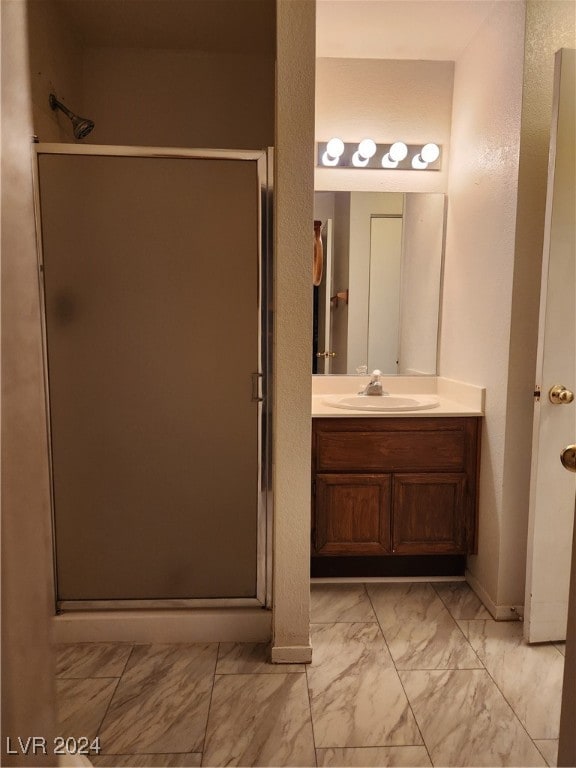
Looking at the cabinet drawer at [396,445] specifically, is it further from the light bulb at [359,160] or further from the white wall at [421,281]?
the light bulb at [359,160]

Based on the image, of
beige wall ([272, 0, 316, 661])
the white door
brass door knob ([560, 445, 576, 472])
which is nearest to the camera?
brass door knob ([560, 445, 576, 472])

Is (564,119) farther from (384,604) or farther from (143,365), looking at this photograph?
(384,604)

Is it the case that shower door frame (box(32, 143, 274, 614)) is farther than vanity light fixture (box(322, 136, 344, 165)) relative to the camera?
No

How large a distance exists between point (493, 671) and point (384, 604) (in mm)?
574

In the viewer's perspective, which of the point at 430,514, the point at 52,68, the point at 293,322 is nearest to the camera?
the point at 293,322

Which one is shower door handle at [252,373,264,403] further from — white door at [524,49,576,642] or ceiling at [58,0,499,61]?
ceiling at [58,0,499,61]

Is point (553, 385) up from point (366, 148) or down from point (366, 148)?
down

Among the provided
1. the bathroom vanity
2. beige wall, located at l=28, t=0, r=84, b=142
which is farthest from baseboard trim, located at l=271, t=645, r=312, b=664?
beige wall, located at l=28, t=0, r=84, b=142

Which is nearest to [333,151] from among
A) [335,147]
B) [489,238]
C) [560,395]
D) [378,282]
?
[335,147]

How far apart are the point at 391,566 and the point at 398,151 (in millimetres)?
2076

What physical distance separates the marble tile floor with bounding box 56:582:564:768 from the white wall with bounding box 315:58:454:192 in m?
2.13

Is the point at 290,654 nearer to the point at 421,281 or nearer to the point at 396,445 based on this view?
the point at 396,445

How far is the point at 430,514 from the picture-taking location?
2443mm

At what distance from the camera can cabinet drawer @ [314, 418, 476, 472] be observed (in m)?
2.37
